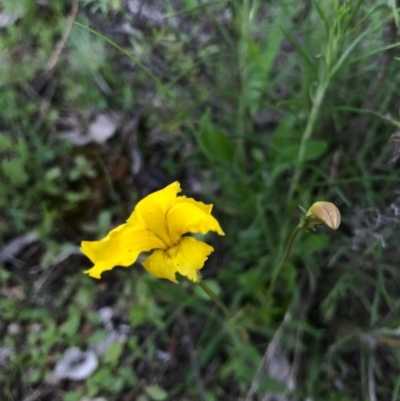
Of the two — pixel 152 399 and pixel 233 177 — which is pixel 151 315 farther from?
pixel 233 177

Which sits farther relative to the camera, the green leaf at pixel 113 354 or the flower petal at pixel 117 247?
the green leaf at pixel 113 354

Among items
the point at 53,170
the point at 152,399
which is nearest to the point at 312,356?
the point at 152,399

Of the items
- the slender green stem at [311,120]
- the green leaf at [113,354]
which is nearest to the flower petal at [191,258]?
the slender green stem at [311,120]

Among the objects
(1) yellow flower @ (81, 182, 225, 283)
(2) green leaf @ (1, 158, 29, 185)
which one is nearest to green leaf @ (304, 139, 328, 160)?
(1) yellow flower @ (81, 182, 225, 283)

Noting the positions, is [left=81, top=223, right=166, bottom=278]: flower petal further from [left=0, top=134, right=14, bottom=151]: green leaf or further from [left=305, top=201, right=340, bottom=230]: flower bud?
[left=0, top=134, right=14, bottom=151]: green leaf

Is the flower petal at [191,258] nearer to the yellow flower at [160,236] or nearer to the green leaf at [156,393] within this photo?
the yellow flower at [160,236]

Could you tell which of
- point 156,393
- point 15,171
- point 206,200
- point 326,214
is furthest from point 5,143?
point 326,214
